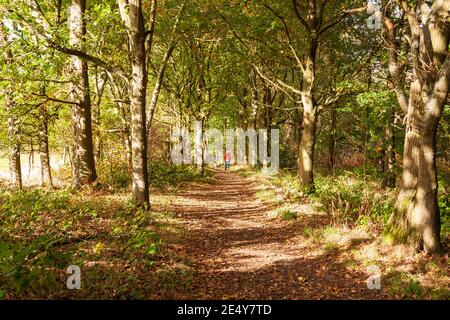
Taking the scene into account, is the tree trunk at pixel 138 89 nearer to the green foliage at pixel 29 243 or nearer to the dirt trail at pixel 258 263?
the dirt trail at pixel 258 263

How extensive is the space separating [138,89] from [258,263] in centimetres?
638

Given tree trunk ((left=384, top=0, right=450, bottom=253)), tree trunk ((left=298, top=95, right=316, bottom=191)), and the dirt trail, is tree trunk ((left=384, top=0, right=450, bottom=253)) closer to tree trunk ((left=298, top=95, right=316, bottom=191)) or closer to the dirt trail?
the dirt trail

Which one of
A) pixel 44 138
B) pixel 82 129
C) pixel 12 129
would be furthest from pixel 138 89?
pixel 44 138

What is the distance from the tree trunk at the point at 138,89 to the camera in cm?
1012

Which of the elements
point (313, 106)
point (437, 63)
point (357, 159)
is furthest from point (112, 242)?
point (357, 159)

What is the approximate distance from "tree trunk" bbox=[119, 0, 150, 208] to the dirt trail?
1.85m

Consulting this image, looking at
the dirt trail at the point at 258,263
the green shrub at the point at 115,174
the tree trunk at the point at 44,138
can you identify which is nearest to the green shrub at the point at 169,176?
the green shrub at the point at 115,174

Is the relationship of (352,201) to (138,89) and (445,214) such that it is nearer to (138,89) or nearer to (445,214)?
(445,214)

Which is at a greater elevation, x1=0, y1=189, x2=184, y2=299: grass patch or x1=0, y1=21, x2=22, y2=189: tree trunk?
x1=0, y1=21, x2=22, y2=189: tree trunk

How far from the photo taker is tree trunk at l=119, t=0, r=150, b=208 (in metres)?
10.1

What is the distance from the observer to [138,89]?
10406mm

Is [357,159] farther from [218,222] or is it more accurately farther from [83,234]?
[83,234]

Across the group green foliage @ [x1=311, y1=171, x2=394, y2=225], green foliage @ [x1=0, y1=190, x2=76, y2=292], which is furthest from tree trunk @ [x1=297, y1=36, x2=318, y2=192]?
green foliage @ [x1=0, y1=190, x2=76, y2=292]

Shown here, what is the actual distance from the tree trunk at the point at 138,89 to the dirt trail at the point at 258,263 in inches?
72.9
